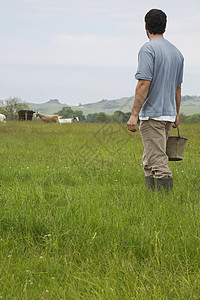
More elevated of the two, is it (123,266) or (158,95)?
(158,95)

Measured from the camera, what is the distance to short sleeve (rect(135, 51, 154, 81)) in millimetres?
4391

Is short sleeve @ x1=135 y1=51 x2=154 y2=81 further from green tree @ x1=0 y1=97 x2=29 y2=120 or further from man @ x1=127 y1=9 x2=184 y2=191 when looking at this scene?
green tree @ x1=0 y1=97 x2=29 y2=120

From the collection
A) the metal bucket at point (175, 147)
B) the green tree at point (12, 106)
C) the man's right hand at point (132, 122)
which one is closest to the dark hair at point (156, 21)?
the man's right hand at point (132, 122)

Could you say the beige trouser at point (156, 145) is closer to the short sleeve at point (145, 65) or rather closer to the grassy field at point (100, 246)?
the grassy field at point (100, 246)

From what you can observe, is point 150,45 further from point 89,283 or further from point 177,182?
point 89,283

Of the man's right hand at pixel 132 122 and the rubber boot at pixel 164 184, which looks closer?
the man's right hand at pixel 132 122

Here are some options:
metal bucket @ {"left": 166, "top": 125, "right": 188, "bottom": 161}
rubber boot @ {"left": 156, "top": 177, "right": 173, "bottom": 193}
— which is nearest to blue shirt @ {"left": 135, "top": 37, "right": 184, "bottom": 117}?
metal bucket @ {"left": 166, "top": 125, "right": 188, "bottom": 161}

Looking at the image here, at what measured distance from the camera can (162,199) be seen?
4.38 metres

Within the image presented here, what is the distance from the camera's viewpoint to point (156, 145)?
15.1 feet

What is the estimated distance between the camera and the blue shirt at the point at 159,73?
441 centimetres

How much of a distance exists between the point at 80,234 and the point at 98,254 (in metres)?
0.39

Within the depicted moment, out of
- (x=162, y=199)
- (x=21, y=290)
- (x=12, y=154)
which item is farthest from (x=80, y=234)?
(x=12, y=154)

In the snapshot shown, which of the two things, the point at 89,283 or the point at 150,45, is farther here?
the point at 150,45

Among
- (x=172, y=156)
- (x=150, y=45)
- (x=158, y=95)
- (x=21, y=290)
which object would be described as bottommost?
(x=21, y=290)
